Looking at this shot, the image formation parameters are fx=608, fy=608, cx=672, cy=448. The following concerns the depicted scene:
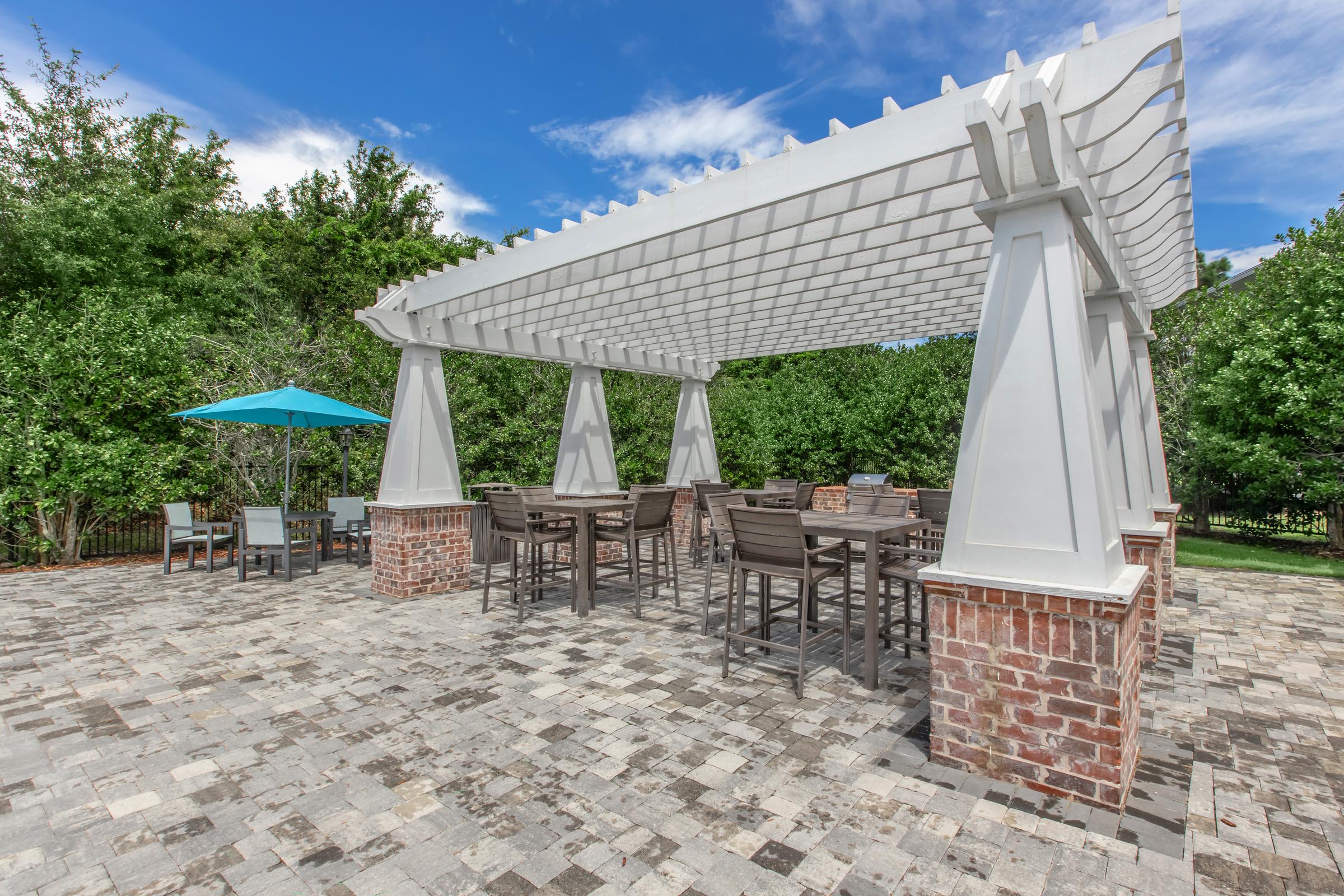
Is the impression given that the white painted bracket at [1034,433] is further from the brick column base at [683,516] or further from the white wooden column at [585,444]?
the brick column base at [683,516]

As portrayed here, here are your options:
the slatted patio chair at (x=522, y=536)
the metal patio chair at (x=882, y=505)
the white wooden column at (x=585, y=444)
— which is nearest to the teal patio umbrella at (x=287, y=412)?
the white wooden column at (x=585, y=444)

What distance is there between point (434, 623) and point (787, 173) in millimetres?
4237

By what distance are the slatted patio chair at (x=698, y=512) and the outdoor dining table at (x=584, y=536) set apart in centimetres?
226

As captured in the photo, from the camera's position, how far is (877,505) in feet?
17.2

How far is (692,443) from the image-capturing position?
30.7 feet

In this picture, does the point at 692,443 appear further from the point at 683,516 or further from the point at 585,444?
the point at 585,444

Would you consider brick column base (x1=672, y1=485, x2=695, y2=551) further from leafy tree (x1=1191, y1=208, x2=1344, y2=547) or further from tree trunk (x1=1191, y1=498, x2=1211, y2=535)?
tree trunk (x1=1191, y1=498, x2=1211, y2=535)

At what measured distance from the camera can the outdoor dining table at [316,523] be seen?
22.6 ft

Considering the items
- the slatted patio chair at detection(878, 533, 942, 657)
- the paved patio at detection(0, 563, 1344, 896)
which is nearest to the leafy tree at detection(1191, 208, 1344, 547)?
the paved patio at detection(0, 563, 1344, 896)

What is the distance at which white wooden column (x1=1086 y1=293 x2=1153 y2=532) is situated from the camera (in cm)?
417

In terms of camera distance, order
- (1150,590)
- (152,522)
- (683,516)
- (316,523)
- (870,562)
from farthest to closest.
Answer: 1. (152,522)
2. (683,516)
3. (316,523)
4. (1150,590)
5. (870,562)

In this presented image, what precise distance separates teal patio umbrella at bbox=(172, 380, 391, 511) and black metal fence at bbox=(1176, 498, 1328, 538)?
1225 centimetres

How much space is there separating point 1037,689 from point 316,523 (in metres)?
7.52

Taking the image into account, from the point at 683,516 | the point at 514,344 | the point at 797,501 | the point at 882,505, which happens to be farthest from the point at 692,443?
the point at 882,505
